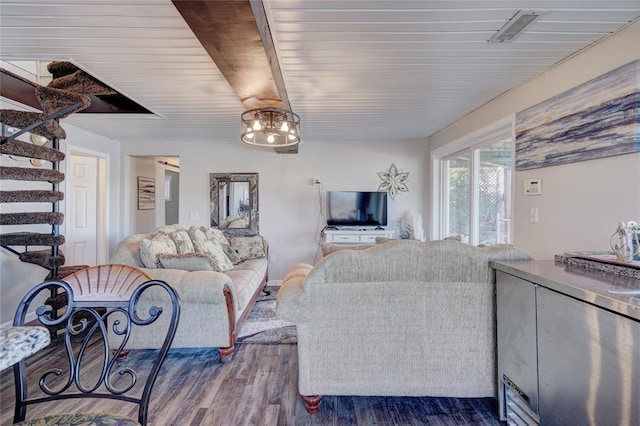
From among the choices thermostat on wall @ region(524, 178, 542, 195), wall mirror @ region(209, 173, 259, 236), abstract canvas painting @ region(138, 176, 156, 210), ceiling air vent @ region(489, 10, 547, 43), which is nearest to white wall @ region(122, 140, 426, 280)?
wall mirror @ region(209, 173, 259, 236)

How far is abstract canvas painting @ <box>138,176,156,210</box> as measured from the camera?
5391 mm

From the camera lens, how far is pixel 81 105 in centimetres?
284

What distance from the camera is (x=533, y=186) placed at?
2611 millimetres

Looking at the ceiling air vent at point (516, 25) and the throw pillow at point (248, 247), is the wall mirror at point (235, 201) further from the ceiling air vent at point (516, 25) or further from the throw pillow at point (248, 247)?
the ceiling air vent at point (516, 25)

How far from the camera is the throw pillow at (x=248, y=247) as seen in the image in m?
4.15

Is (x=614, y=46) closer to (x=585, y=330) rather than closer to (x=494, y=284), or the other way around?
(x=494, y=284)

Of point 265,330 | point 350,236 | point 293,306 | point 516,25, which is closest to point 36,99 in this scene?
point 265,330

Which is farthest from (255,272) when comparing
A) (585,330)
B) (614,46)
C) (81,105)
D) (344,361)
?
(614,46)

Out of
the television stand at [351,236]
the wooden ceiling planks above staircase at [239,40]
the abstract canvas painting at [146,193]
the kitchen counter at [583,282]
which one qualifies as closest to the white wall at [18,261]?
the abstract canvas painting at [146,193]

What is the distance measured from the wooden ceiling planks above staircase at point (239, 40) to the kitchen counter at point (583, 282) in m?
1.79

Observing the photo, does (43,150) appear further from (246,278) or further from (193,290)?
(246,278)

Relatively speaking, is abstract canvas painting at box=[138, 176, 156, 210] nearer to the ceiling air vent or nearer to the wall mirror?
the wall mirror

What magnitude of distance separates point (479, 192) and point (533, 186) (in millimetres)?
1185

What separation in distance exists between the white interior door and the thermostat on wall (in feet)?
17.1
